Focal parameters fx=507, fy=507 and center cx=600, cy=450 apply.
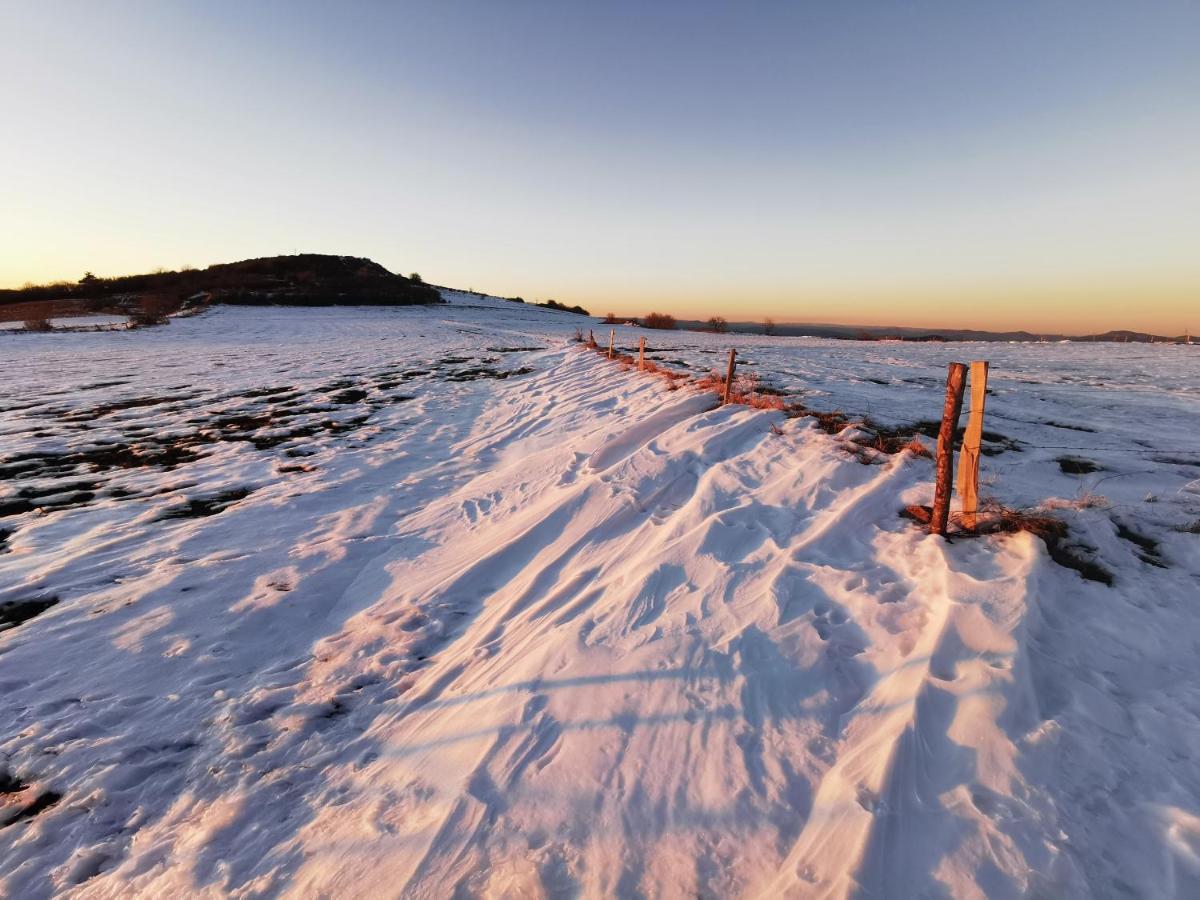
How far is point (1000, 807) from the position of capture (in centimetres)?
218

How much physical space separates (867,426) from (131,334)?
3482 centimetres

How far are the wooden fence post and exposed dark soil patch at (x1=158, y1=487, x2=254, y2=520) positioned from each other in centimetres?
722

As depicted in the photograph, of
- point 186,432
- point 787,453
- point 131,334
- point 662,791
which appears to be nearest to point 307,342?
point 131,334

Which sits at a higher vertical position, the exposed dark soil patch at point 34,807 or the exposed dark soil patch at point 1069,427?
the exposed dark soil patch at point 1069,427

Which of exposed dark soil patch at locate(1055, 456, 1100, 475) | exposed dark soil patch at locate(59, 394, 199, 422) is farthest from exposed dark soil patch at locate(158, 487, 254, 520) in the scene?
exposed dark soil patch at locate(1055, 456, 1100, 475)

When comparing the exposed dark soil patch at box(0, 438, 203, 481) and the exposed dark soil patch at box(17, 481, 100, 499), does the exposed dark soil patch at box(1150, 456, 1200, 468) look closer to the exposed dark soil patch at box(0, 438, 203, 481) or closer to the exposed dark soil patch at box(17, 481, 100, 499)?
the exposed dark soil patch at box(0, 438, 203, 481)

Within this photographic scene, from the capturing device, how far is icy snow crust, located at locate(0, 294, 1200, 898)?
2.16 m

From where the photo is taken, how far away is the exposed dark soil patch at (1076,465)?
576cm

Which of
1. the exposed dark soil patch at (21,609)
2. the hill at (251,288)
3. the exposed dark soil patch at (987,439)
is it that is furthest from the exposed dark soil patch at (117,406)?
the hill at (251,288)

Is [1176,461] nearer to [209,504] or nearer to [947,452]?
[947,452]

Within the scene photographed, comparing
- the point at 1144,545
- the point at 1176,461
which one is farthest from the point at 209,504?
the point at 1176,461

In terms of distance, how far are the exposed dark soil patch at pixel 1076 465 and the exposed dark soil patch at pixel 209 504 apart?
9628 millimetres

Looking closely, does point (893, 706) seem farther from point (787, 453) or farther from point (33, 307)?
point (33, 307)

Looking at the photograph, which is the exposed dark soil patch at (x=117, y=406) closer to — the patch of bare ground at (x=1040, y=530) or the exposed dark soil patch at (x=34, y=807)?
the exposed dark soil patch at (x=34, y=807)
